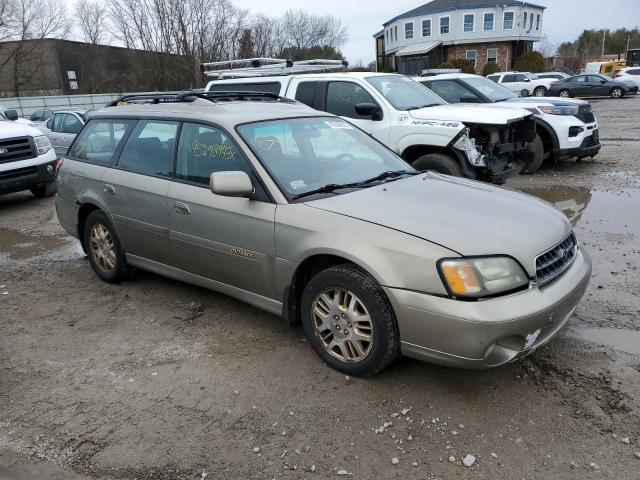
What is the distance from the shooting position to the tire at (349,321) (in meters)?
3.03

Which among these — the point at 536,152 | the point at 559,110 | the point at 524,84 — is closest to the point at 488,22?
the point at 524,84

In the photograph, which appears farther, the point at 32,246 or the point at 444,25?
the point at 444,25

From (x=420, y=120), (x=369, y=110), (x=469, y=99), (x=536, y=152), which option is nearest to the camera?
(x=420, y=120)

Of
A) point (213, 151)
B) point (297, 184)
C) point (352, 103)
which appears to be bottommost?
point (297, 184)

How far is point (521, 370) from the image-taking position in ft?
10.9

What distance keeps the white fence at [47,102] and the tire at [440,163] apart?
1117 inches

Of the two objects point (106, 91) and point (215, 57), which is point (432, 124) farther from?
point (106, 91)

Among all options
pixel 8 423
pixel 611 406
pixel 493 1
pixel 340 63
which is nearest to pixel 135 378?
pixel 8 423

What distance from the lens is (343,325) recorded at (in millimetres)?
3256

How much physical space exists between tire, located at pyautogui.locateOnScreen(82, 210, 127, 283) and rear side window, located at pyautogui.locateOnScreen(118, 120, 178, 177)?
62 centimetres

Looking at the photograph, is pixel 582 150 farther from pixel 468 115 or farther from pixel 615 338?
pixel 615 338

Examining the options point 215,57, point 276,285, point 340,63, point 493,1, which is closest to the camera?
point 276,285

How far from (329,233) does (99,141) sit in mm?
2977

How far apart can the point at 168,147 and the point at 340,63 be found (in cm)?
592
